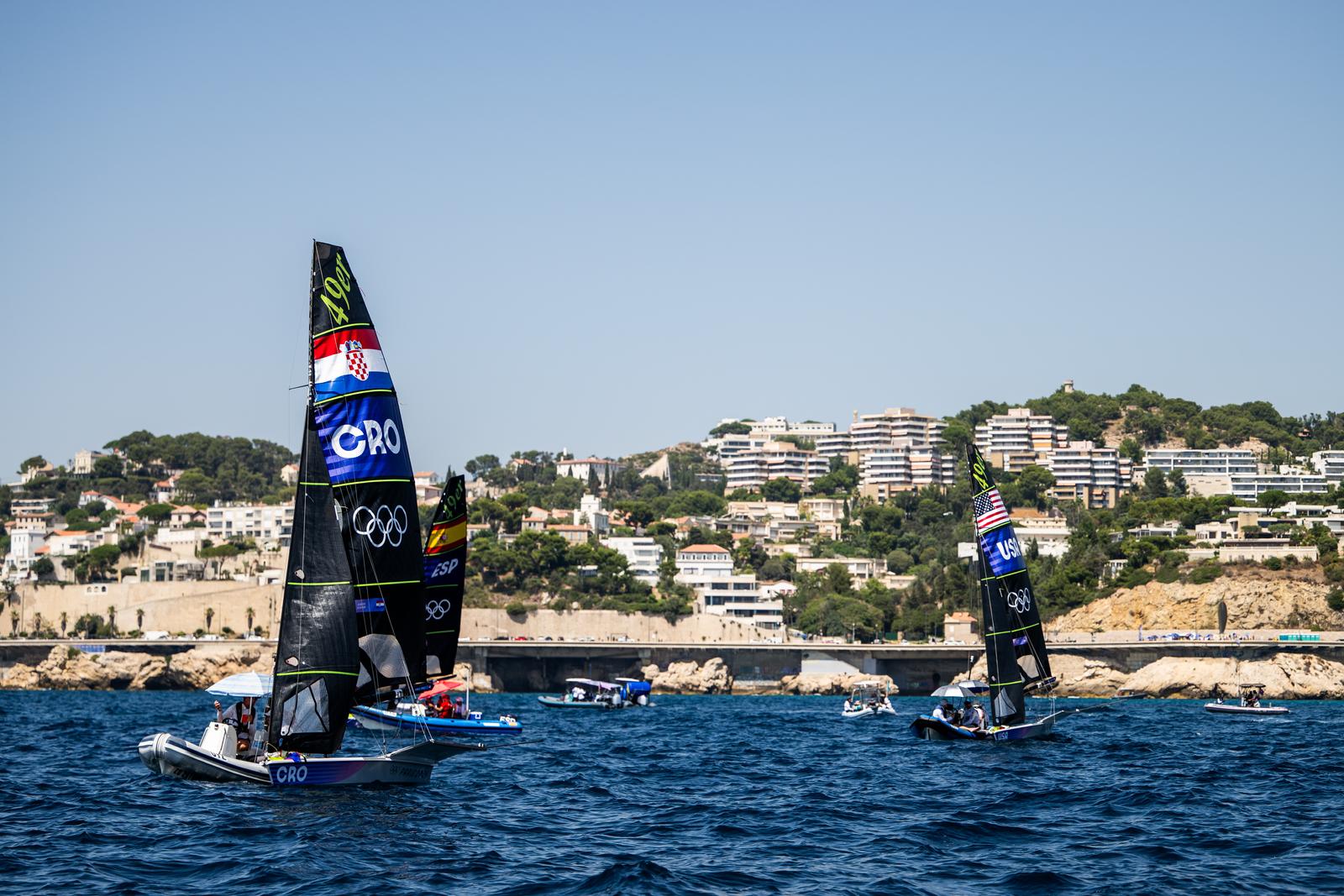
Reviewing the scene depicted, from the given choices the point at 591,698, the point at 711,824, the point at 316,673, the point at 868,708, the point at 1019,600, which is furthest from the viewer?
the point at 591,698

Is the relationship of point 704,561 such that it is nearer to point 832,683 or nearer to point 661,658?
point 661,658

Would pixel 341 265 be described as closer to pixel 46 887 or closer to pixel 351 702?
pixel 351 702

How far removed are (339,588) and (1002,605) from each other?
25.8 meters

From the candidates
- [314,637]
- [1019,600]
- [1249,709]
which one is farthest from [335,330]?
[1249,709]

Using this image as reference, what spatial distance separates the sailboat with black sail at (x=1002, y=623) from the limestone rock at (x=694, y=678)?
2577 inches

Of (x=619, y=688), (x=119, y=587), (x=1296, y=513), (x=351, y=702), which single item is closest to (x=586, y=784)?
(x=351, y=702)

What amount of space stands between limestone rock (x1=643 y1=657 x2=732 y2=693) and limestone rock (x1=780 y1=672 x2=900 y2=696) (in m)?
5.06

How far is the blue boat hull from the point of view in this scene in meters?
50.5

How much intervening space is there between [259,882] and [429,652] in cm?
2643

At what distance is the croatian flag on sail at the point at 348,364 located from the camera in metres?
33.6

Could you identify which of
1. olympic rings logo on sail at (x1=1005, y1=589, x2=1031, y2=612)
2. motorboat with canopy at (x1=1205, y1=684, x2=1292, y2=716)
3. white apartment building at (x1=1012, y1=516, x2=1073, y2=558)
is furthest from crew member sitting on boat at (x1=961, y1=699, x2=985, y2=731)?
white apartment building at (x1=1012, y1=516, x2=1073, y2=558)

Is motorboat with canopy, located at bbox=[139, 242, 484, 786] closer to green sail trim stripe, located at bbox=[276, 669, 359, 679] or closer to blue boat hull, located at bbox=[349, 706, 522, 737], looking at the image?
green sail trim stripe, located at bbox=[276, 669, 359, 679]

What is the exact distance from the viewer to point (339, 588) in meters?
32.8

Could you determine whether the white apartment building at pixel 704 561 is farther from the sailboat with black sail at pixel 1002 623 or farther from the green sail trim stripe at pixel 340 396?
the green sail trim stripe at pixel 340 396
